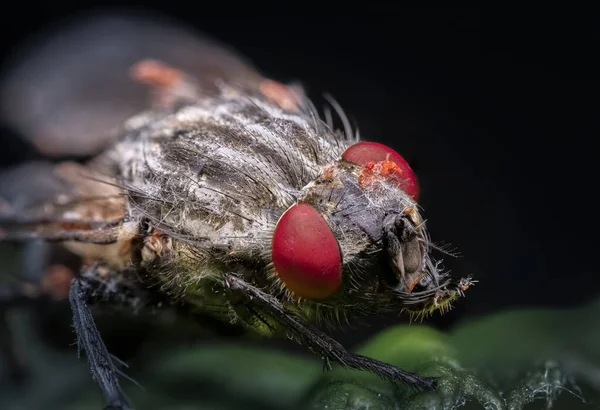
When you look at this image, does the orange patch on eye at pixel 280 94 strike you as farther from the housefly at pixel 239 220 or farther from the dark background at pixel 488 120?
the dark background at pixel 488 120

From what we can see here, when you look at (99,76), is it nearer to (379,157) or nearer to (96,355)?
(96,355)

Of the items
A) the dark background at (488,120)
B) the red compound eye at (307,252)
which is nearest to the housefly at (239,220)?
the red compound eye at (307,252)

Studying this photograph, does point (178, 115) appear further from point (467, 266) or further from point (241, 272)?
point (467, 266)

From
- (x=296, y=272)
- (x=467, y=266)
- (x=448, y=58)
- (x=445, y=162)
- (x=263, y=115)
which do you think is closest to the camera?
(x=296, y=272)

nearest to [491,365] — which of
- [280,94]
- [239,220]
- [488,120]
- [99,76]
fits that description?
[239,220]

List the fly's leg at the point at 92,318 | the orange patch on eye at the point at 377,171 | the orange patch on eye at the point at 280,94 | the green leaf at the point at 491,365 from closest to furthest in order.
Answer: the green leaf at the point at 491,365
the orange patch on eye at the point at 377,171
the fly's leg at the point at 92,318
the orange patch on eye at the point at 280,94

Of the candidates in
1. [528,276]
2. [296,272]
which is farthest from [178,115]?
[528,276]

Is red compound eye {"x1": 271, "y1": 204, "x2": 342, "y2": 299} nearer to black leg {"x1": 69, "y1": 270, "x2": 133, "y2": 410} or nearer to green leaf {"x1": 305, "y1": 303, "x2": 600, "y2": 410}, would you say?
green leaf {"x1": 305, "y1": 303, "x2": 600, "y2": 410}
